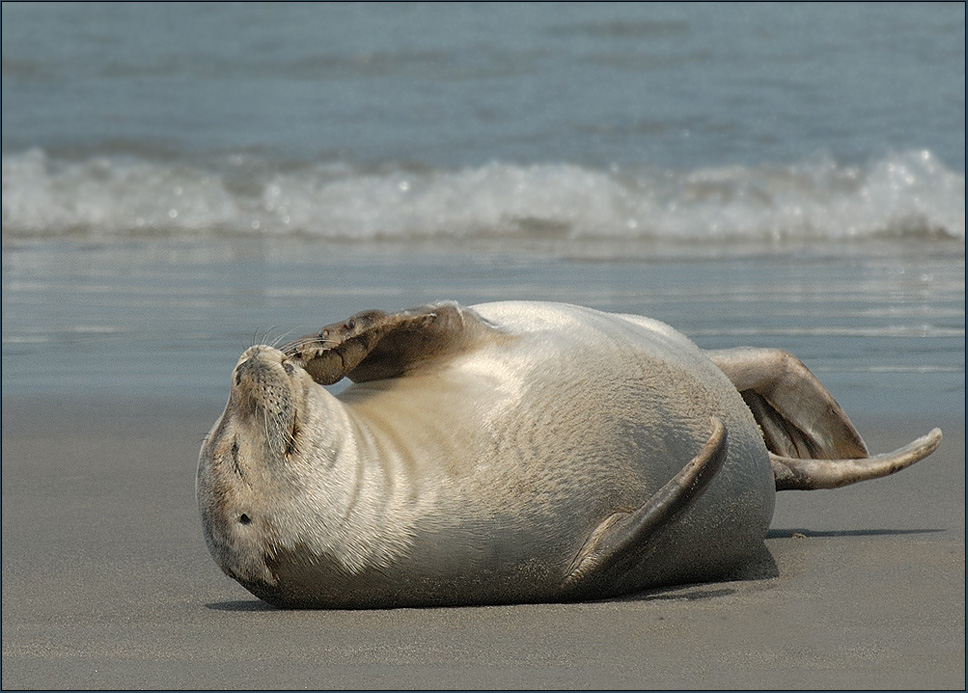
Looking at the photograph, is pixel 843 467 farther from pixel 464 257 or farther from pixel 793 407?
pixel 464 257

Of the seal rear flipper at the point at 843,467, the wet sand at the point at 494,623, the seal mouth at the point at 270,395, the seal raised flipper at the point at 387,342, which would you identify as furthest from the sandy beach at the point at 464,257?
the seal raised flipper at the point at 387,342

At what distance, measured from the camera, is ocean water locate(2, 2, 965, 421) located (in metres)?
7.66

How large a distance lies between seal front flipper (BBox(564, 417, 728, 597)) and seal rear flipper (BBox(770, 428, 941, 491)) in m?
1.02

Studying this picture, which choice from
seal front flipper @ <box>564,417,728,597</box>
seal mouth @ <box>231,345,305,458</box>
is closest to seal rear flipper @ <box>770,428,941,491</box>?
seal front flipper @ <box>564,417,728,597</box>

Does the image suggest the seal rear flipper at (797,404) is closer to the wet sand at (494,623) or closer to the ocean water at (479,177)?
the wet sand at (494,623)

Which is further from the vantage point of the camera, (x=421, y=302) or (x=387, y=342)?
(x=421, y=302)

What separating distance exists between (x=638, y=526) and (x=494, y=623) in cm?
38

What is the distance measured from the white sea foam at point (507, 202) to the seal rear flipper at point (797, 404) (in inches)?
309

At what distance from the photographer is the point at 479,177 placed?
14133 mm

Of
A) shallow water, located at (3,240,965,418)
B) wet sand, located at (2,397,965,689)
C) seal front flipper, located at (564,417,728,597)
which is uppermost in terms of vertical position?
seal front flipper, located at (564,417,728,597)

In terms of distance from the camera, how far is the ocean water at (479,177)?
7660 millimetres

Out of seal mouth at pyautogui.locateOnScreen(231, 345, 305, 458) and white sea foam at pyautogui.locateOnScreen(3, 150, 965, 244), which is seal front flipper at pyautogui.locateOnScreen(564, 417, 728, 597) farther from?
white sea foam at pyautogui.locateOnScreen(3, 150, 965, 244)

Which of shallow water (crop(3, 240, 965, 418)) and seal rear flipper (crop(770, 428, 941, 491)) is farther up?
seal rear flipper (crop(770, 428, 941, 491))

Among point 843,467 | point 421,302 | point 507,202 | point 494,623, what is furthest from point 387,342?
point 507,202
